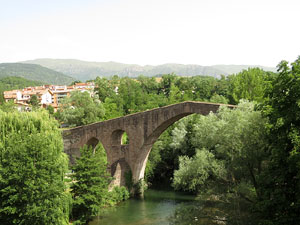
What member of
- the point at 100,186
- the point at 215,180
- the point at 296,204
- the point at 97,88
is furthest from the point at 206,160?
the point at 97,88

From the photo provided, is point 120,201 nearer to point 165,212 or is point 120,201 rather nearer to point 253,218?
point 165,212

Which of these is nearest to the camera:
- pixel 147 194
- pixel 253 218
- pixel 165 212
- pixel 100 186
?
pixel 253 218

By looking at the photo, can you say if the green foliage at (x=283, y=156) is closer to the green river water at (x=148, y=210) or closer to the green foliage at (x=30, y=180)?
the green river water at (x=148, y=210)

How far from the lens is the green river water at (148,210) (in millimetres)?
22266

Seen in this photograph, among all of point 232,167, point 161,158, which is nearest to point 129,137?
point 161,158

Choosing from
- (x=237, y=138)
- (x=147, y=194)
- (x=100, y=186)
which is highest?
(x=237, y=138)

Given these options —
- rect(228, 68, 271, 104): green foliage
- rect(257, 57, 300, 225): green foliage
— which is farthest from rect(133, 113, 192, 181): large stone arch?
rect(228, 68, 271, 104): green foliage

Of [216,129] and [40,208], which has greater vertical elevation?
[216,129]

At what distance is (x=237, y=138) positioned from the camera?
598 inches

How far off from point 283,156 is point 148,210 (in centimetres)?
1474

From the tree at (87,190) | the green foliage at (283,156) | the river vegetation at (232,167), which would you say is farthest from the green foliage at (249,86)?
the green foliage at (283,156)

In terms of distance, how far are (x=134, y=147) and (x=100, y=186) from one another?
25.6 ft

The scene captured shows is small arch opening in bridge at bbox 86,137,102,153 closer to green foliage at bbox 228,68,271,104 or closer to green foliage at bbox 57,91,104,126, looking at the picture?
green foliage at bbox 57,91,104,126

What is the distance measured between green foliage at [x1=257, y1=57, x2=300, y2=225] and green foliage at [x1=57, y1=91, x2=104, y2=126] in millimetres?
30397
